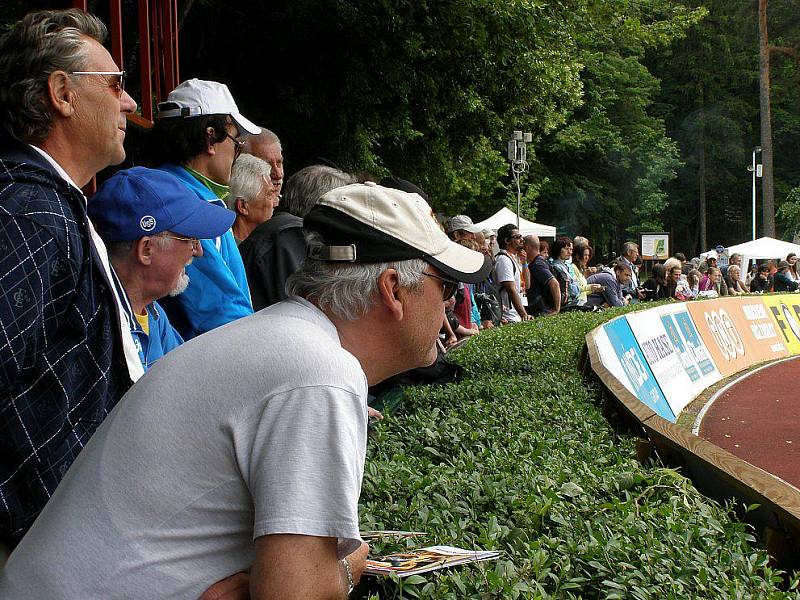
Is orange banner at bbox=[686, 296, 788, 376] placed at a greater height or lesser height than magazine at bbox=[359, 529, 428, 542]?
lesser

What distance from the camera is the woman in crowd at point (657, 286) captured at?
945 inches

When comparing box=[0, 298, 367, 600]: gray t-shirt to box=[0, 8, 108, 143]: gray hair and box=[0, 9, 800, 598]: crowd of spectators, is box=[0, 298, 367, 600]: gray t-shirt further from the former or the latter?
box=[0, 8, 108, 143]: gray hair

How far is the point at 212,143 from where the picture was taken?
4.47m

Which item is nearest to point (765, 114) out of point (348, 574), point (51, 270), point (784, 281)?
point (784, 281)

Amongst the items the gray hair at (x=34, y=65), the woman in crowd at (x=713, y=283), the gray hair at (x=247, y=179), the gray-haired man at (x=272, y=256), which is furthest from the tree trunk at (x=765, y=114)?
the gray hair at (x=34, y=65)

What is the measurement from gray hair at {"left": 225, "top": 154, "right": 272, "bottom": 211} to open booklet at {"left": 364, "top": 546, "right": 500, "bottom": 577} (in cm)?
280

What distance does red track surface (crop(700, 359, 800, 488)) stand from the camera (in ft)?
35.2

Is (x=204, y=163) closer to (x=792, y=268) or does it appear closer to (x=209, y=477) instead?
(x=209, y=477)

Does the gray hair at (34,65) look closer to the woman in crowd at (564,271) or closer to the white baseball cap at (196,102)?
the white baseball cap at (196,102)

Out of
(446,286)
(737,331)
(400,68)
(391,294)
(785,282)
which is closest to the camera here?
A: (391,294)

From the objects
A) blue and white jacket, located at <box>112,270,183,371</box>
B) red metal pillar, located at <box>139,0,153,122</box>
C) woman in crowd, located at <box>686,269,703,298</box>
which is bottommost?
woman in crowd, located at <box>686,269,703,298</box>

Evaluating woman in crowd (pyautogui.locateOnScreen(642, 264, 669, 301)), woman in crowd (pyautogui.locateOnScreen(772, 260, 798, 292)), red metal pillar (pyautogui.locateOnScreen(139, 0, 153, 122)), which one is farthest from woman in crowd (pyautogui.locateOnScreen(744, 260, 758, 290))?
red metal pillar (pyautogui.locateOnScreen(139, 0, 153, 122))

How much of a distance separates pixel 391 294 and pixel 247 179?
3.14m

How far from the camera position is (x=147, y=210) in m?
3.29
